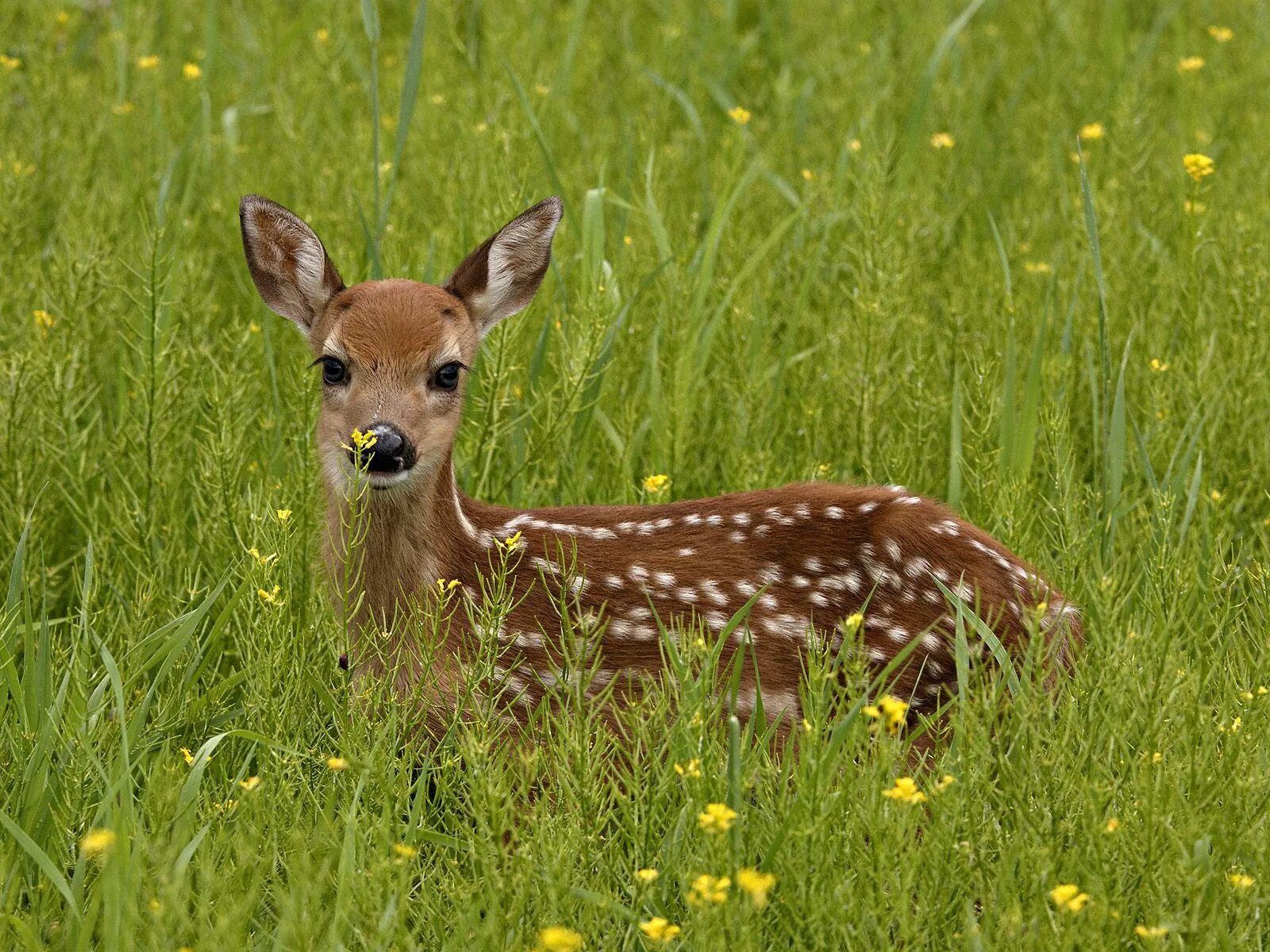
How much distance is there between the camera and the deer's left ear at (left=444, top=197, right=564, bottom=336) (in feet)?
14.5

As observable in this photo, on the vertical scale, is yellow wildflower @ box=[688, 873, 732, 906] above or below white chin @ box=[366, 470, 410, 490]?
below

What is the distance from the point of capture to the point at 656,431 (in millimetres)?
4879

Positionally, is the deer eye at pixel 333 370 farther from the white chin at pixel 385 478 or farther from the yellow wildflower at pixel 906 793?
the yellow wildflower at pixel 906 793

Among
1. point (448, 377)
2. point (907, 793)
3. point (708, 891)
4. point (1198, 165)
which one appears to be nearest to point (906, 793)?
point (907, 793)

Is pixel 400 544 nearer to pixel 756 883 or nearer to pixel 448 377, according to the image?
pixel 448 377

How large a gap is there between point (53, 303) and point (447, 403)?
145 centimetres

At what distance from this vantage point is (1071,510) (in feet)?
13.2

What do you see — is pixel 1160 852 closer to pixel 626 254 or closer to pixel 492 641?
pixel 492 641

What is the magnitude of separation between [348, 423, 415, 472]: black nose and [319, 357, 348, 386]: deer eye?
0.97 ft

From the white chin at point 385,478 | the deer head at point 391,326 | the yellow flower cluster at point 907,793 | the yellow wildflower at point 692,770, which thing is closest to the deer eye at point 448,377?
the deer head at point 391,326

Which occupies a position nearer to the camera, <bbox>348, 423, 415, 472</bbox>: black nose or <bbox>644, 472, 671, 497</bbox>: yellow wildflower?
<bbox>348, 423, 415, 472</bbox>: black nose

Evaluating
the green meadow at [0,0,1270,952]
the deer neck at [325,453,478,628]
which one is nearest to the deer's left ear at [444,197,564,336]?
the green meadow at [0,0,1270,952]

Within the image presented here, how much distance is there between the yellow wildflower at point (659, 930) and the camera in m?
2.73

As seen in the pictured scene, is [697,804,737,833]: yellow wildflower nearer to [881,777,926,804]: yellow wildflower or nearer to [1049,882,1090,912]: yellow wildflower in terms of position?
[881,777,926,804]: yellow wildflower
